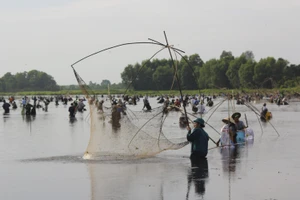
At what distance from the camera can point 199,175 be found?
47.8 feet

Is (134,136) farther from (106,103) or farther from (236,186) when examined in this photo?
(236,186)

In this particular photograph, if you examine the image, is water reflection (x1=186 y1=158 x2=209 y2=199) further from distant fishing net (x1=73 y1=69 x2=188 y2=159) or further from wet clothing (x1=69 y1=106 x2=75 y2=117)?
wet clothing (x1=69 y1=106 x2=75 y2=117)

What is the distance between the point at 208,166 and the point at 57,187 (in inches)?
174

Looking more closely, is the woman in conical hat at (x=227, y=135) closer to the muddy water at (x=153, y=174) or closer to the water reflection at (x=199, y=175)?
the muddy water at (x=153, y=174)

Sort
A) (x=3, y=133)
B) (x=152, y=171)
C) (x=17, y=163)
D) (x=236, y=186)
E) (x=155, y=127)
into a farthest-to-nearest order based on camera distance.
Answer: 1. (x=3, y=133)
2. (x=155, y=127)
3. (x=17, y=163)
4. (x=152, y=171)
5. (x=236, y=186)

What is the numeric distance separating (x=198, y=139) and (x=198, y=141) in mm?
152

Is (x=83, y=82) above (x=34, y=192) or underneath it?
above

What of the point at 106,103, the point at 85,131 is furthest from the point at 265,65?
the point at 106,103

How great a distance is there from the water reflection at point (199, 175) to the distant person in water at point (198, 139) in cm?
19

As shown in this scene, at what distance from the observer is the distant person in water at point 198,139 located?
16391 mm

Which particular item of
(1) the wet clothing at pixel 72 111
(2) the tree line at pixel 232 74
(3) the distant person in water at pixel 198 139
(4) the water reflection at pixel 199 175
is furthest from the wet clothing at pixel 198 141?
(2) the tree line at pixel 232 74

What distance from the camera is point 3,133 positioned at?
29125 millimetres

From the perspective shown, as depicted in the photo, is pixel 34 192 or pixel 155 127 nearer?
pixel 34 192

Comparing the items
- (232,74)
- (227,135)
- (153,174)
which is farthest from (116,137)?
(232,74)
